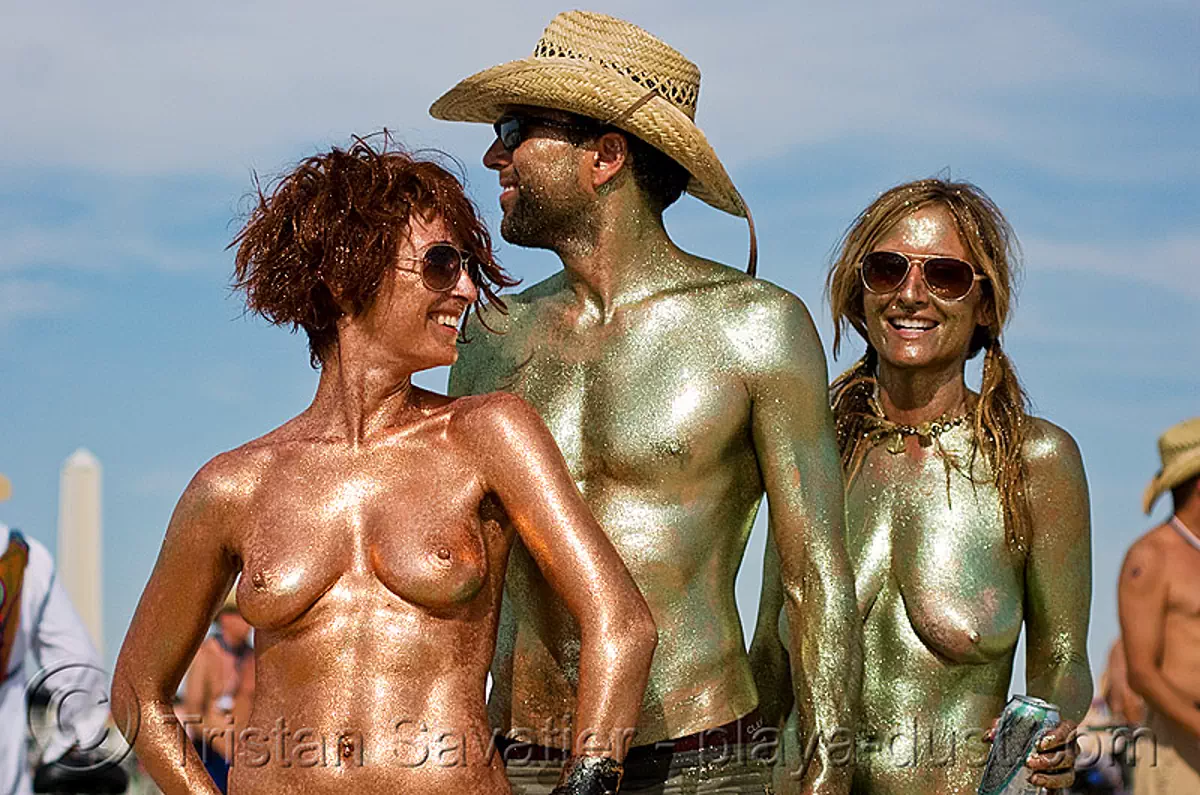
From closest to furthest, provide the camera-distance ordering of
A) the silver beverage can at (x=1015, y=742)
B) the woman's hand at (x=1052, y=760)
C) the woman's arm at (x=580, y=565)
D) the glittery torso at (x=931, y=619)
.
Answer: the woman's arm at (x=580, y=565) → the silver beverage can at (x=1015, y=742) → the woman's hand at (x=1052, y=760) → the glittery torso at (x=931, y=619)

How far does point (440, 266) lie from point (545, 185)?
27.5 inches

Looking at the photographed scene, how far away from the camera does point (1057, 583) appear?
5.30 m

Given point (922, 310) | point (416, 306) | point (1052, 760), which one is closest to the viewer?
point (416, 306)

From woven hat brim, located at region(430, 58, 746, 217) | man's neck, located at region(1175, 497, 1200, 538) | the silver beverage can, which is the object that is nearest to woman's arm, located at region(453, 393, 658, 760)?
woven hat brim, located at region(430, 58, 746, 217)

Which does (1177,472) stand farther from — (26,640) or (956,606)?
(26,640)

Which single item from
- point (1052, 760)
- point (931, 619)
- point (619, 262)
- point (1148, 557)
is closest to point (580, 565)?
point (619, 262)

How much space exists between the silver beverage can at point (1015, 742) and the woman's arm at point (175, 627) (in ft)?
5.47

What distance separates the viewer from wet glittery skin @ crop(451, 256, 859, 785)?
15.3ft

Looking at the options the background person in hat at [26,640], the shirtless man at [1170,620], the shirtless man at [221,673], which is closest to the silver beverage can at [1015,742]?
the shirtless man at [1170,620]

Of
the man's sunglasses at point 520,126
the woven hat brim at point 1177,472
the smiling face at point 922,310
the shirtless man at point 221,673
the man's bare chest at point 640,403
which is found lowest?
the shirtless man at point 221,673

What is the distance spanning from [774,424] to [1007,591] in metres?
0.94

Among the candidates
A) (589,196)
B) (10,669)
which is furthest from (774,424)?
(10,669)

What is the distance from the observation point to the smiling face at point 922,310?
5441mm

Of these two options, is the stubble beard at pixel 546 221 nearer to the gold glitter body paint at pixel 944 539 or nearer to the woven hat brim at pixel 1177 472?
the gold glitter body paint at pixel 944 539
